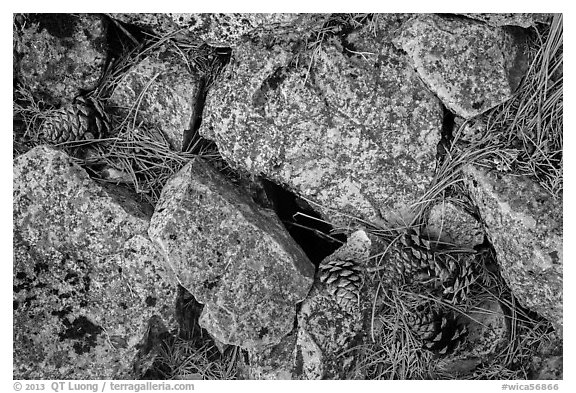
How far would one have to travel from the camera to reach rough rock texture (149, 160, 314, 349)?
2.35 m

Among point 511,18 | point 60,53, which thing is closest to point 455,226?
point 511,18

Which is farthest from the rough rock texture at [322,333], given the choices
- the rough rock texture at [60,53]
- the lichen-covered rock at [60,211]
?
the rough rock texture at [60,53]

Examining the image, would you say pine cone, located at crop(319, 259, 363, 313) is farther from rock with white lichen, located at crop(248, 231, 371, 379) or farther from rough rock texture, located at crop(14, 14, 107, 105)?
rough rock texture, located at crop(14, 14, 107, 105)

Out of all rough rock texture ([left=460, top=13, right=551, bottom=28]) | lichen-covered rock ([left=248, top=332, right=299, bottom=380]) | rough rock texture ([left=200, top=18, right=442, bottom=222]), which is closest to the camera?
rough rock texture ([left=460, top=13, right=551, bottom=28])

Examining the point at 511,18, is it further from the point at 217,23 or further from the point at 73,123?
the point at 73,123

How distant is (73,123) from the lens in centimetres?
253

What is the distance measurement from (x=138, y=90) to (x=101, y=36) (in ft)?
0.91

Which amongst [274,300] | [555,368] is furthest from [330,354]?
[555,368]

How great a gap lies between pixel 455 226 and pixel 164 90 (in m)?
1.44

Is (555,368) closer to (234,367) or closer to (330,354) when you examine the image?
(330,354)

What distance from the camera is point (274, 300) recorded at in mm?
2400

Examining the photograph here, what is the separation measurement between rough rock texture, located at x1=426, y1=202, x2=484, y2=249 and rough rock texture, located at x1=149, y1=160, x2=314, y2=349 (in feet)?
2.02

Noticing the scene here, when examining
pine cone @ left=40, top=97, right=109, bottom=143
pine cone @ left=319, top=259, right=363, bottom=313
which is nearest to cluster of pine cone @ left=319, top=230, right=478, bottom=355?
pine cone @ left=319, top=259, right=363, bottom=313

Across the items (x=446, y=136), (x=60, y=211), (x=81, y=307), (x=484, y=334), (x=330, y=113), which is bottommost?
(x=484, y=334)
